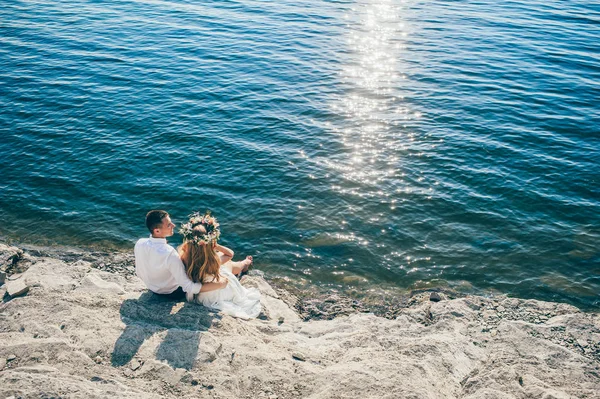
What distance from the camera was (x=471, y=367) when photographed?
28.2ft

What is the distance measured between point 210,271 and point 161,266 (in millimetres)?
977

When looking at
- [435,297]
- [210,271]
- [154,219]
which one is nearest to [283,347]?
[210,271]

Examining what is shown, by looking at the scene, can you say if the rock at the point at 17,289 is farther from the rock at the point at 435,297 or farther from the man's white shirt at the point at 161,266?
the rock at the point at 435,297

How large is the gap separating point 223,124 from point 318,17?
20379 millimetres

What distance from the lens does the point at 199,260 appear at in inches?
380

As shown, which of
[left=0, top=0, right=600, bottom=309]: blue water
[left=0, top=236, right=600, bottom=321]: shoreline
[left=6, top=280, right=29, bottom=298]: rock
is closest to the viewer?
[left=6, top=280, right=29, bottom=298]: rock

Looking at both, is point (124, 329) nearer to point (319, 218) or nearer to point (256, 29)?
point (319, 218)

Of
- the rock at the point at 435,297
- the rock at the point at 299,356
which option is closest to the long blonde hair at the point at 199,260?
the rock at the point at 299,356

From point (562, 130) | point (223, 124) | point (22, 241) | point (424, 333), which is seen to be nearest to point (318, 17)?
point (223, 124)

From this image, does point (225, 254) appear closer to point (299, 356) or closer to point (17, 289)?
point (299, 356)

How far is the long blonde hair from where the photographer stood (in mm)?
9539

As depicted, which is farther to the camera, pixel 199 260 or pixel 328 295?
pixel 328 295

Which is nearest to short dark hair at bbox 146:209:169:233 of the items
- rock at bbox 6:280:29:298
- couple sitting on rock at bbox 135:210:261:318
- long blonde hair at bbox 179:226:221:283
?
couple sitting on rock at bbox 135:210:261:318

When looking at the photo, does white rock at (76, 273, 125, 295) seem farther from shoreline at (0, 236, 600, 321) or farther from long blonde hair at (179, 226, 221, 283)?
long blonde hair at (179, 226, 221, 283)
